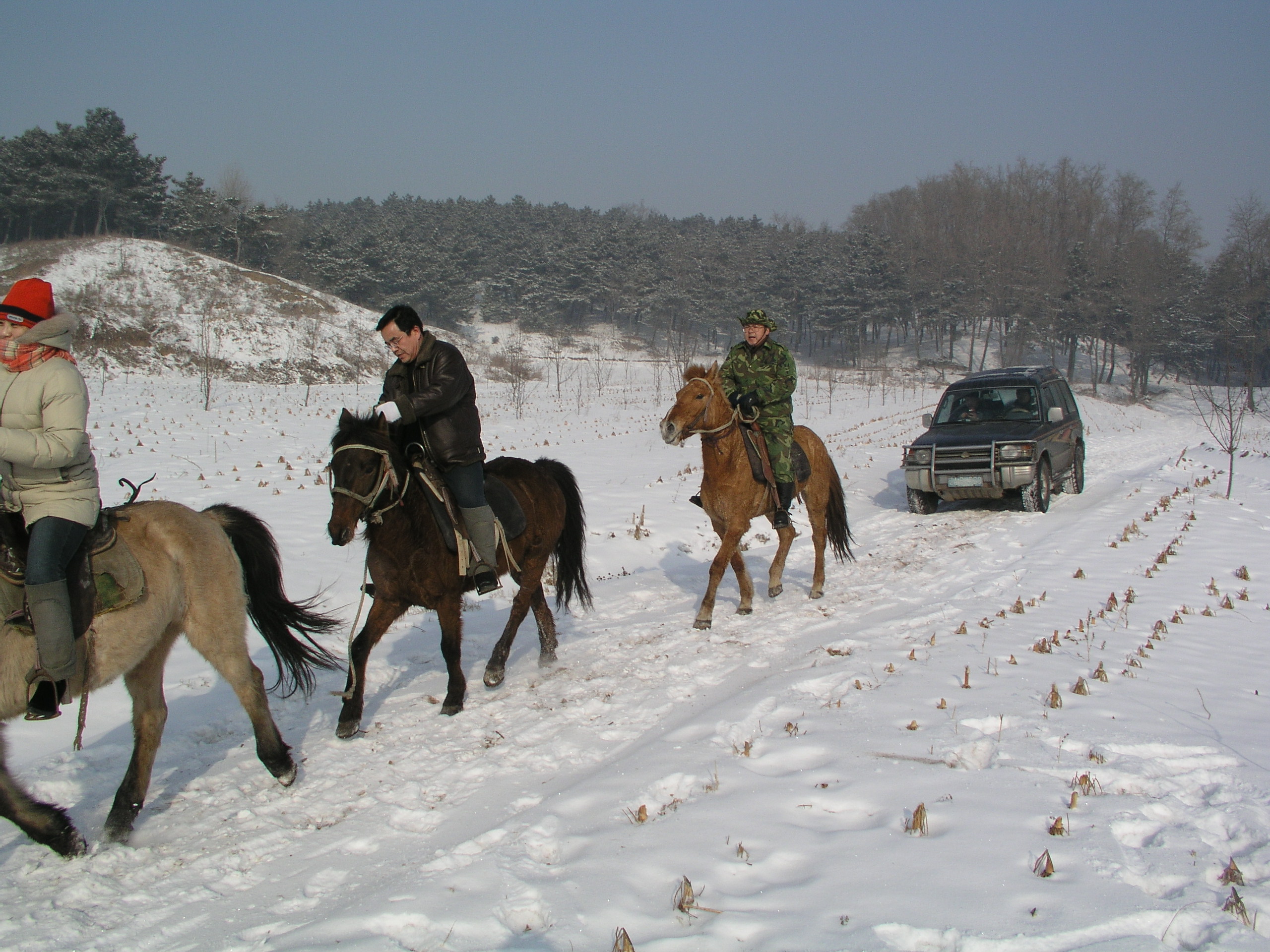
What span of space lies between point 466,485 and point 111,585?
2.20 metres

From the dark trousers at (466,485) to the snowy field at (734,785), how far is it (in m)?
1.52

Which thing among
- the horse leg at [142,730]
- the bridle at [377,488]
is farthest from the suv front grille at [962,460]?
the horse leg at [142,730]

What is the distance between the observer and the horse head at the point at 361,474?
4.55 meters

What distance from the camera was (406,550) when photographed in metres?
5.11

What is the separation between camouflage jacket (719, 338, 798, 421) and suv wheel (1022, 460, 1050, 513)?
6.55 meters

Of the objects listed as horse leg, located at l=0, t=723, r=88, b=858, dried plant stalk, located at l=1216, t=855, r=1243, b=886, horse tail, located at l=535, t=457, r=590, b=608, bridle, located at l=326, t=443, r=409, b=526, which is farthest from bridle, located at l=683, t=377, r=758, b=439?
horse leg, located at l=0, t=723, r=88, b=858

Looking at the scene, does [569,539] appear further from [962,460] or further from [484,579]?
[962,460]

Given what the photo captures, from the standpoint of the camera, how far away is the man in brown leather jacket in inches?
201

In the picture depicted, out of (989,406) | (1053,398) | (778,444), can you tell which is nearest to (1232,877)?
(778,444)

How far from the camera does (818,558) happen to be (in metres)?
8.77

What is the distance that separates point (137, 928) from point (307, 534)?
717 cm

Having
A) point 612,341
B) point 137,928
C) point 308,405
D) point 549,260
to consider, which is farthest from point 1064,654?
point 549,260

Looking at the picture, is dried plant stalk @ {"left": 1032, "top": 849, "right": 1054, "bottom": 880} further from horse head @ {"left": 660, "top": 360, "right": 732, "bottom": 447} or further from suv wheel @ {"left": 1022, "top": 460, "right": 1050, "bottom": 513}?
suv wheel @ {"left": 1022, "top": 460, "right": 1050, "bottom": 513}

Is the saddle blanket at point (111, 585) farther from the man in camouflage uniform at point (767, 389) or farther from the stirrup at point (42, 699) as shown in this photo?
the man in camouflage uniform at point (767, 389)
